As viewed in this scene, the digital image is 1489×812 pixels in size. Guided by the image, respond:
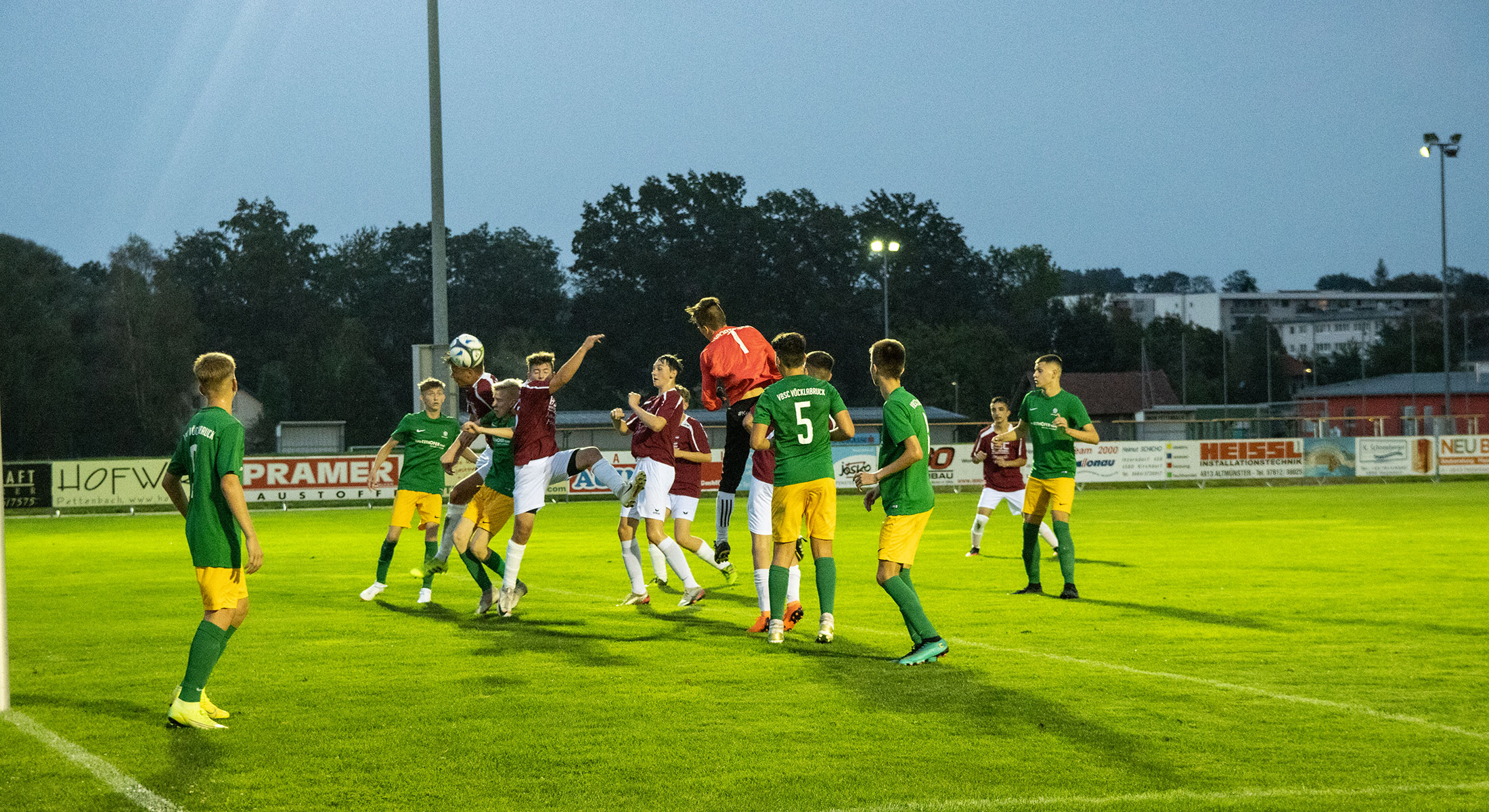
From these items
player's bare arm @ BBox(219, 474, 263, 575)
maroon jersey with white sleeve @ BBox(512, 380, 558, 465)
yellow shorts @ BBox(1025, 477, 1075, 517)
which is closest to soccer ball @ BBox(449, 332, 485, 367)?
maroon jersey with white sleeve @ BBox(512, 380, 558, 465)

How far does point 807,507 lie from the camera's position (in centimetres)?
878

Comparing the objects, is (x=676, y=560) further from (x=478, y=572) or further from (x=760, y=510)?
(x=760, y=510)

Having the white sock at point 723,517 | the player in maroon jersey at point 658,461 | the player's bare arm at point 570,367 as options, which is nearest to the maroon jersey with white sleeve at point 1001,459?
the white sock at point 723,517

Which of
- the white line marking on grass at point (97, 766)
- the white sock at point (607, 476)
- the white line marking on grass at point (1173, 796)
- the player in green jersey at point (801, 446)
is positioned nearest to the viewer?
the white line marking on grass at point (1173, 796)

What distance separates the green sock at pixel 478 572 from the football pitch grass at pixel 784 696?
1.24 ft

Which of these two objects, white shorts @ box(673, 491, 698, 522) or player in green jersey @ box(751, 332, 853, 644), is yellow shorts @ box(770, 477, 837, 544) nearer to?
player in green jersey @ box(751, 332, 853, 644)

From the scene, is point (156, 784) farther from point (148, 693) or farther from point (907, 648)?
point (907, 648)

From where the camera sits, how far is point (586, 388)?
71688 millimetres

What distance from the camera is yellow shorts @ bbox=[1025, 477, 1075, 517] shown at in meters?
12.0

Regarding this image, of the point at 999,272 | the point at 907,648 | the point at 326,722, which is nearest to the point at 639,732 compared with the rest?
the point at 326,722

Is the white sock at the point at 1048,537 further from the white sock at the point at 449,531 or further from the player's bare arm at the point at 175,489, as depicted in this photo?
the player's bare arm at the point at 175,489

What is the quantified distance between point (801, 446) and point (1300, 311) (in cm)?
16262

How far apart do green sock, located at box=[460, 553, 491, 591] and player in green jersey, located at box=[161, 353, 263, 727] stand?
4.43 meters

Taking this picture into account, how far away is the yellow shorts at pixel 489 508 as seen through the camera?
10914 millimetres
